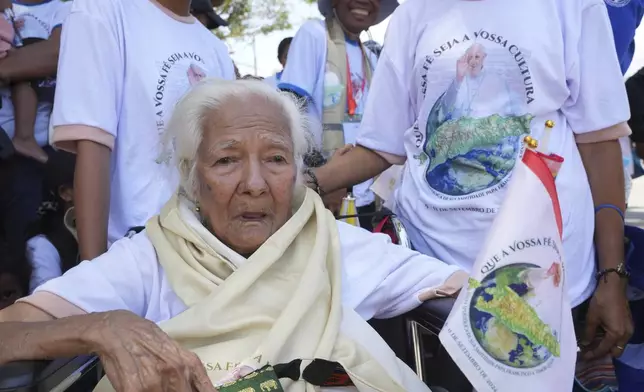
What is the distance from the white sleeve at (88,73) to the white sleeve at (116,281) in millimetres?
464

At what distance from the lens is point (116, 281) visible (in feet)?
6.22

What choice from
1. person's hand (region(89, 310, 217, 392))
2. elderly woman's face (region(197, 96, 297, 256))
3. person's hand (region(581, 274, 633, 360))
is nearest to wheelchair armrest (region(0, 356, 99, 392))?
person's hand (region(89, 310, 217, 392))

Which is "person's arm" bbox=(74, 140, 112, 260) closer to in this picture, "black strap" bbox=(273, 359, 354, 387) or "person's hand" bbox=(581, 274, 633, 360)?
"black strap" bbox=(273, 359, 354, 387)

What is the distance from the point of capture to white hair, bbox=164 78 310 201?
212 cm

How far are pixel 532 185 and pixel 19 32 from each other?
251 cm

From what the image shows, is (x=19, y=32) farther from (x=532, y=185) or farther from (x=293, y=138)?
→ (x=532, y=185)

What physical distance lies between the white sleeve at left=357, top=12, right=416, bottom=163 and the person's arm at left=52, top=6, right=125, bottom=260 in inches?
34.2

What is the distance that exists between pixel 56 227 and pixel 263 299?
6.19ft

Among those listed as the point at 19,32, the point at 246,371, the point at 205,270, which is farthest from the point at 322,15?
the point at 246,371

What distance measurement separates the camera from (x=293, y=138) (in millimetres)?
2193

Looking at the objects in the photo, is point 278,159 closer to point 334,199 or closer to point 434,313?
point 434,313

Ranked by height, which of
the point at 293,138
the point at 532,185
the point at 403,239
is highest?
the point at 532,185

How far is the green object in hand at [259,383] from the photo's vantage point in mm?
1659

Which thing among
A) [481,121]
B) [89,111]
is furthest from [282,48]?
[481,121]
